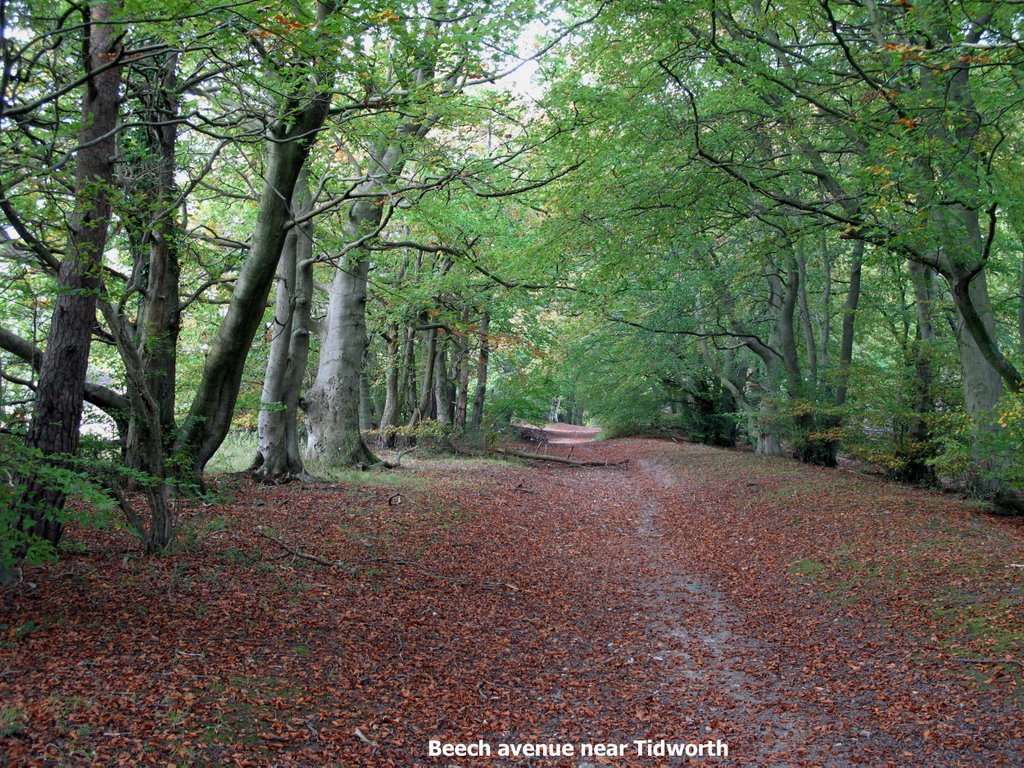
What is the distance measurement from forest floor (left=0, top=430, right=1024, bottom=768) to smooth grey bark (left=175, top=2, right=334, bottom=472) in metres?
0.99

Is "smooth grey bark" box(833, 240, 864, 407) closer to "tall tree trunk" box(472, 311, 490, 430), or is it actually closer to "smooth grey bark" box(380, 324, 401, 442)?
"tall tree trunk" box(472, 311, 490, 430)

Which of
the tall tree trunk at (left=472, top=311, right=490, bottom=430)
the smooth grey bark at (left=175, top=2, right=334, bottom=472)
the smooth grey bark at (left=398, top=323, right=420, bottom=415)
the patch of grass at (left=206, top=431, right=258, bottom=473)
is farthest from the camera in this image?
the tall tree trunk at (left=472, top=311, right=490, bottom=430)

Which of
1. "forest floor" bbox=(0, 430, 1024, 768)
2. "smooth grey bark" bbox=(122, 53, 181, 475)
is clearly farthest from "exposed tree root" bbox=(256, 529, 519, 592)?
"smooth grey bark" bbox=(122, 53, 181, 475)

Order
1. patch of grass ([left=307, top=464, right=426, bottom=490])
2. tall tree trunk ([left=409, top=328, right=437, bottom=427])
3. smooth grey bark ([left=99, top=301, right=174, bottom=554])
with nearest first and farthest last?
smooth grey bark ([left=99, top=301, right=174, bottom=554])
patch of grass ([left=307, top=464, right=426, bottom=490])
tall tree trunk ([left=409, top=328, right=437, bottom=427])

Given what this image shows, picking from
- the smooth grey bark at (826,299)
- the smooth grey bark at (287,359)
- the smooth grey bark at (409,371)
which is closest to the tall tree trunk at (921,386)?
the smooth grey bark at (826,299)

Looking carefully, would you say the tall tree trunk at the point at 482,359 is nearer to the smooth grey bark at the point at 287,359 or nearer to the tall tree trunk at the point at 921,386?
the smooth grey bark at the point at 287,359

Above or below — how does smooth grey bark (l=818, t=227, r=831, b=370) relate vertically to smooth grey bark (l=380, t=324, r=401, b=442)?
above

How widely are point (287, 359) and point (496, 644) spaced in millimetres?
6831

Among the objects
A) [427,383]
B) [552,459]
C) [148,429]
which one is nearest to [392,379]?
[427,383]

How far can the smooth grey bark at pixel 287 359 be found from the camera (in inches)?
428

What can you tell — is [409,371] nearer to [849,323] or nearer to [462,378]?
[462,378]

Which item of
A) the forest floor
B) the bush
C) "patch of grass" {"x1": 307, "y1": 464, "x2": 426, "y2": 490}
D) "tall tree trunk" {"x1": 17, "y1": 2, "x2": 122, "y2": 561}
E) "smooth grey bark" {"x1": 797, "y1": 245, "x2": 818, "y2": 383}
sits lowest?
the forest floor

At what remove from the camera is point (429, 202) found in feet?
41.0

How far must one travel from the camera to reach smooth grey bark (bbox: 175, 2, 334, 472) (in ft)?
27.9
